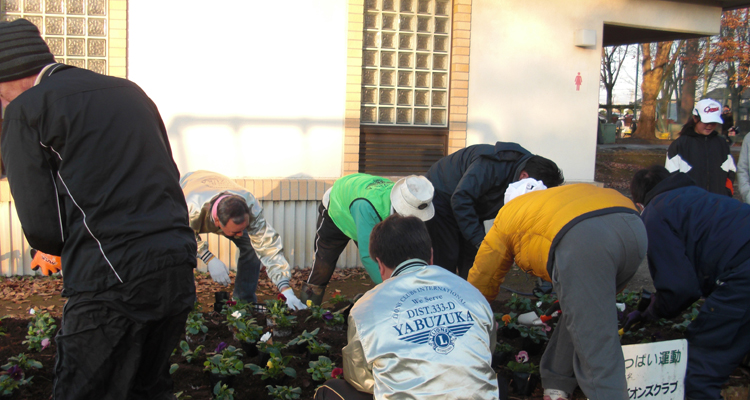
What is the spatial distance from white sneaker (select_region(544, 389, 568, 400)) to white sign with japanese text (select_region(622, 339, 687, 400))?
39cm

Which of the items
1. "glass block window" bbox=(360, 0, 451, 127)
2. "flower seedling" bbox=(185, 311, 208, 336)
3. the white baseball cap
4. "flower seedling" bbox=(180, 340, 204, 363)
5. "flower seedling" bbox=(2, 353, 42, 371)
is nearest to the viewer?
"flower seedling" bbox=(2, 353, 42, 371)

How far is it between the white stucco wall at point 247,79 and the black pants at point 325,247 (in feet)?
6.09

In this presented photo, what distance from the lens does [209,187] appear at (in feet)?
14.8

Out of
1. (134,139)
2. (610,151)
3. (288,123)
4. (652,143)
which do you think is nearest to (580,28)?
(288,123)

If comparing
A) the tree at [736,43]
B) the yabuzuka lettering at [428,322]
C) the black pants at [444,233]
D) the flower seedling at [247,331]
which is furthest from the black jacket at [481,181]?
the tree at [736,43]

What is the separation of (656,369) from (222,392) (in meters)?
2.26

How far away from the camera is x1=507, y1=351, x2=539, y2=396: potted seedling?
3.34 meters

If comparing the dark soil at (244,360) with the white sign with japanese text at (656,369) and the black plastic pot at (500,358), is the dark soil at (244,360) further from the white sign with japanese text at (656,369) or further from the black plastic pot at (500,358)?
the white sign with japanese text at (656,369)

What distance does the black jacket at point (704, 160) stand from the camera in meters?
5.93

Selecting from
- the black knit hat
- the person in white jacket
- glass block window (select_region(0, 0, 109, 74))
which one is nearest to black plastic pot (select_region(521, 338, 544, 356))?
the black knit hat

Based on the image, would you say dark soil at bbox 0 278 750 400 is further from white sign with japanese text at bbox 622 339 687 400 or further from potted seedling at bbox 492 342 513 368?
white sign with japanese text at bbox 622 339 687 400

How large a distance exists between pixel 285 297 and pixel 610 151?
1583cm

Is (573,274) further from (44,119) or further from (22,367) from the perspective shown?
(22,367)

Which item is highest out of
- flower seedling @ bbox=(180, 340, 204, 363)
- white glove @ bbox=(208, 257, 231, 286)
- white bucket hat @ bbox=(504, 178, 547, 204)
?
white bucket hat @ bbox=(504, 178, 547, 204)
